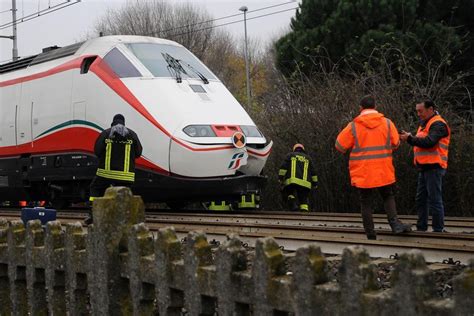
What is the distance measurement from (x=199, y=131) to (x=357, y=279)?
9506mm

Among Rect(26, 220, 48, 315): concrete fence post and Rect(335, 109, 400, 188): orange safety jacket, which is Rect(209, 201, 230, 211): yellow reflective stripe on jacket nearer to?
Rect(335, 109, 400, 188): orange safety jacket

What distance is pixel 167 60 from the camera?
13.8 meters

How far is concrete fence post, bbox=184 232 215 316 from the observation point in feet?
12.0

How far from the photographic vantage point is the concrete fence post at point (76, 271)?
4609 mm

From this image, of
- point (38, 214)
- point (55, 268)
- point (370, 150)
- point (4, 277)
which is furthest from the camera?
point (370, 150)

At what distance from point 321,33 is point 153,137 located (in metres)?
11.5

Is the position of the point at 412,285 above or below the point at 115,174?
below

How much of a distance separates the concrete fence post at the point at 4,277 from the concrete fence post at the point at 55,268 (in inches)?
28.2

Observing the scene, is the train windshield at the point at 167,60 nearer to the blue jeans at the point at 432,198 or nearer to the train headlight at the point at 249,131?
the train headlight at the point at 249,131

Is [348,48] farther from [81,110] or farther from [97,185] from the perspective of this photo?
[97,185]

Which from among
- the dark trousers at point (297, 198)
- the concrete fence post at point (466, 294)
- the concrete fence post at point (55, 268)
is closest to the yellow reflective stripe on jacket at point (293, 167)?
the dark trousers at point (297, 198)

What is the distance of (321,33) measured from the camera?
2248 cm

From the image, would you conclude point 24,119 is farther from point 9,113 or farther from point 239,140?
point 239,140

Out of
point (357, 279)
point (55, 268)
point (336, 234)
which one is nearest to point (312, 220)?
point (336, 234)
